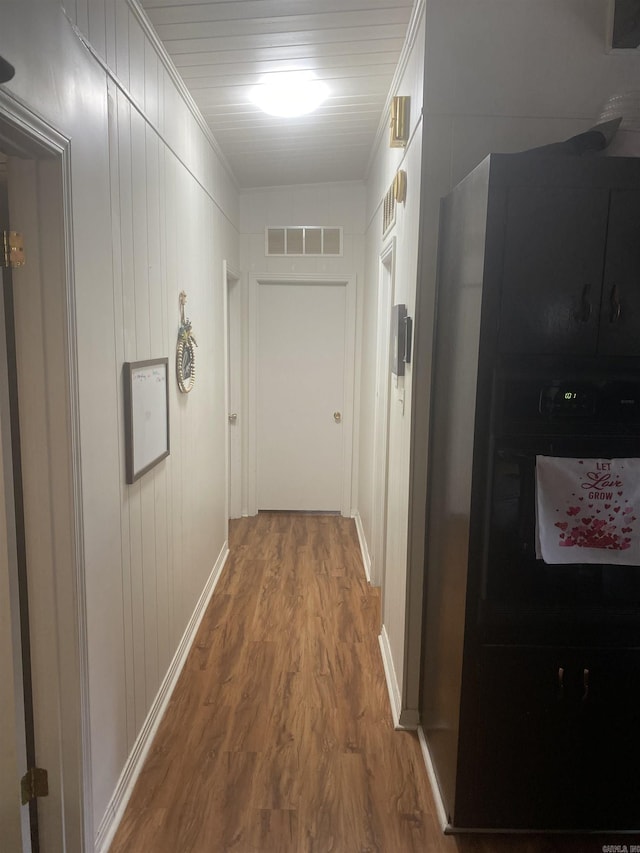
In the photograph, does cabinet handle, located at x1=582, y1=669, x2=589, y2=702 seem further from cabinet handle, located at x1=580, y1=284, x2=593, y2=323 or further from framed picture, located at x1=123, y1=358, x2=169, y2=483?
framed picture, located at x1=123, y1=358, x2=169, y2=483

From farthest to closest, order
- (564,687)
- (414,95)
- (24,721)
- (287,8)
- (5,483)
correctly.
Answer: (414,95), (287,8), (564,687), (24,721), (5,483)

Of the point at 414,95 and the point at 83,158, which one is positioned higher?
the point at 414,95

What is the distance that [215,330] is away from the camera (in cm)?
346

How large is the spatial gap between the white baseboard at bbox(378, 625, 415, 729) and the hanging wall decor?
61.3 inches

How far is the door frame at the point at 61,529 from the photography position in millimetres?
1396

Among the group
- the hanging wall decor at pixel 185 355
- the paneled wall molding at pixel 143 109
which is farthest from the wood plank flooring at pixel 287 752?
the paneled wall molding at pixel 143 109

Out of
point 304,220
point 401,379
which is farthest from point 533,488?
point 304,220

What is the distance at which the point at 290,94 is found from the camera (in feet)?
8.67

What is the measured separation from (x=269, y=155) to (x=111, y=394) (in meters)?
2.48

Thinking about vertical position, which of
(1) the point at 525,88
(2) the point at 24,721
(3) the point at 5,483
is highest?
(1) the point at 525,88

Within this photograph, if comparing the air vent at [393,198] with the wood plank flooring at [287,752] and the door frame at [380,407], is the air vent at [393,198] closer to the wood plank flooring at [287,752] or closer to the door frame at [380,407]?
the door frame at [380,407]

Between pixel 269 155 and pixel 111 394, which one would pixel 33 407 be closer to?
pixel 111 394

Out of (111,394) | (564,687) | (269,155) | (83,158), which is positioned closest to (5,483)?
(111,394)

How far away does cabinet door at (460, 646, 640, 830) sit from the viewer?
66.4 inches
